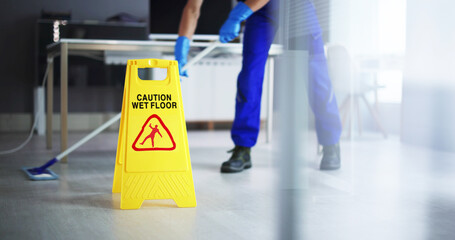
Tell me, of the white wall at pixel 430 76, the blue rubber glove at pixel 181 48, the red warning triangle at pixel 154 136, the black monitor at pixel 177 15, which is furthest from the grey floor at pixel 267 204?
the black monitor at pixel 177 15

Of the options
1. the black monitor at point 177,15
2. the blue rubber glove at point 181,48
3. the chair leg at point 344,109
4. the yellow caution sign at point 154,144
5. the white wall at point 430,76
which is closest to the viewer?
the white wall at point 430,76

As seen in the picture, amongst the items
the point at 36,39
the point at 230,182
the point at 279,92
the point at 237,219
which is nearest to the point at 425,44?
the point at 279,92

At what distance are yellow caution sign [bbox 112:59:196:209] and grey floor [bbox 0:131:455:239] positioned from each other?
53 mm

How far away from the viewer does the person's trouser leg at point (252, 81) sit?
2.27 metres

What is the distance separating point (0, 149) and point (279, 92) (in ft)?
8.94

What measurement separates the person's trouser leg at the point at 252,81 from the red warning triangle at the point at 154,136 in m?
0.78

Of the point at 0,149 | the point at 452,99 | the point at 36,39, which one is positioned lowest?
the point at 0,149

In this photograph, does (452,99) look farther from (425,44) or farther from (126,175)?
(126,175)

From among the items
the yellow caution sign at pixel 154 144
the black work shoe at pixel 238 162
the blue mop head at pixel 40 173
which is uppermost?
the yellow caution sign at pixel 154 144

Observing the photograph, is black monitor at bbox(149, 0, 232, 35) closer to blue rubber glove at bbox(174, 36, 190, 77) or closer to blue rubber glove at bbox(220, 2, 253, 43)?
blue rubber glove at bbox(174, 36, 190, 77)

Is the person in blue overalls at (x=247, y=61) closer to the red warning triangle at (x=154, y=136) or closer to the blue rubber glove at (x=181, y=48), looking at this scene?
the blue rubber glove at (x=181, y=48)

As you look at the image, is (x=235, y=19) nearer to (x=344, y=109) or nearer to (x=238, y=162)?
(x=238, y=162)

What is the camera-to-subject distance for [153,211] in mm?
1479

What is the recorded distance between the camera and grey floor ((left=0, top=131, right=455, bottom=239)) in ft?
2.76
